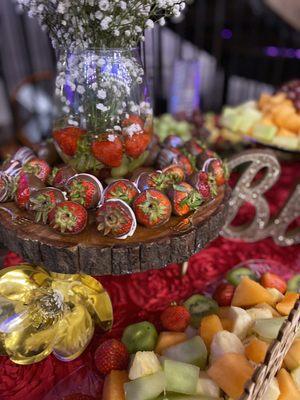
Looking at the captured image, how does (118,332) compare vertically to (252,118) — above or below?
below

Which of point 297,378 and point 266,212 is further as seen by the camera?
point 266,212

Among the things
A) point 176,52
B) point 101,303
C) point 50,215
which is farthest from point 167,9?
point 176,52

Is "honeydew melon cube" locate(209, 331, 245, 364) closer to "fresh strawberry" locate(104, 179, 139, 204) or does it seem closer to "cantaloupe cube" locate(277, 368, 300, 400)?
"cantaloupe cube" locate(277, 368, 300, 400)

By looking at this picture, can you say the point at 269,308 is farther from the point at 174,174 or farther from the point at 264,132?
the point at 264,132

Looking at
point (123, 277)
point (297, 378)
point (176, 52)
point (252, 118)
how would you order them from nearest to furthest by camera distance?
point (297, 378), point (123, 277), point (252, 118), point (176, 52)

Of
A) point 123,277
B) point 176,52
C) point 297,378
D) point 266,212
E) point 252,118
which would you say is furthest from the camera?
point 176,52

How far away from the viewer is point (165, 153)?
3.99ft

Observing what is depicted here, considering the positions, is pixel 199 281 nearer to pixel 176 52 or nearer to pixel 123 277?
pixel 123 277

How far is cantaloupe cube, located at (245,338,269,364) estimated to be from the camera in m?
0.89

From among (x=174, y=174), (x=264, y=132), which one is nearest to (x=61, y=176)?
(x=174, y=174)

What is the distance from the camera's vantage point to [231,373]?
85cm

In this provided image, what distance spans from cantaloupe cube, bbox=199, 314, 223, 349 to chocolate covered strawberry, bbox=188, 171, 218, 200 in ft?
1.04

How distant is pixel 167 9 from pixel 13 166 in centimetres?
58

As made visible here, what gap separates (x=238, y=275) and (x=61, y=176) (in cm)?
64
